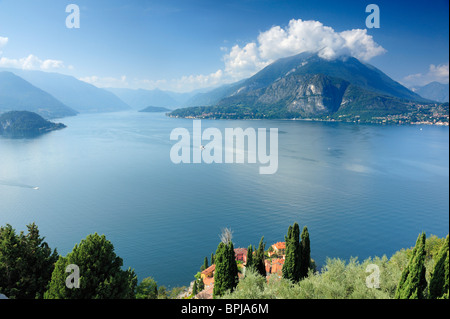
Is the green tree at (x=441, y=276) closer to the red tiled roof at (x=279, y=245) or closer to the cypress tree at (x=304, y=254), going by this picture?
the cypress tree at (x=304, y=254)

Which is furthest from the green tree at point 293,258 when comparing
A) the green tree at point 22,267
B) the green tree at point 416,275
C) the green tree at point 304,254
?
the green tree at point 22,267

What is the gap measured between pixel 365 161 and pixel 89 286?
55.1 metres

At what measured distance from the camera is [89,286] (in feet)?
34.9

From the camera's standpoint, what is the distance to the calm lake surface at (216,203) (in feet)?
86.8

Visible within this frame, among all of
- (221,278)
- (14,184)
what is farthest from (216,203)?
(14,184)

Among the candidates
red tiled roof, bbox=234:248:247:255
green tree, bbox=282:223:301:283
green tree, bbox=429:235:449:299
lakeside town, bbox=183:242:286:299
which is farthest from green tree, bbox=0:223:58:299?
green tree, bbox=429:235:449:299

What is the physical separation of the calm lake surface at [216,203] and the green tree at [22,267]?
10.4 metres

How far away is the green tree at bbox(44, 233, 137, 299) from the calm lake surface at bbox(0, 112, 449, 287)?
11.2 metres

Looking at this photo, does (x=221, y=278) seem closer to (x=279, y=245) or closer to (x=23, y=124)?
(x=279, y=245)

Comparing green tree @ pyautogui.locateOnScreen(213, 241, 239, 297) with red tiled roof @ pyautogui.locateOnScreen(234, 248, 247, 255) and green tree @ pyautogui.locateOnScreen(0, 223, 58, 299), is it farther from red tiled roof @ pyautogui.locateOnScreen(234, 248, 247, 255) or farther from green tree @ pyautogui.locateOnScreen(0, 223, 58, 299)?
red tiled roof @ pyautogui.locateOnScreen(234, 248, 247, 255)

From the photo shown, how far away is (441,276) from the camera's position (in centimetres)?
852

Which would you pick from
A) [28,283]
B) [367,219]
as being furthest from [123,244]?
[367,219]
